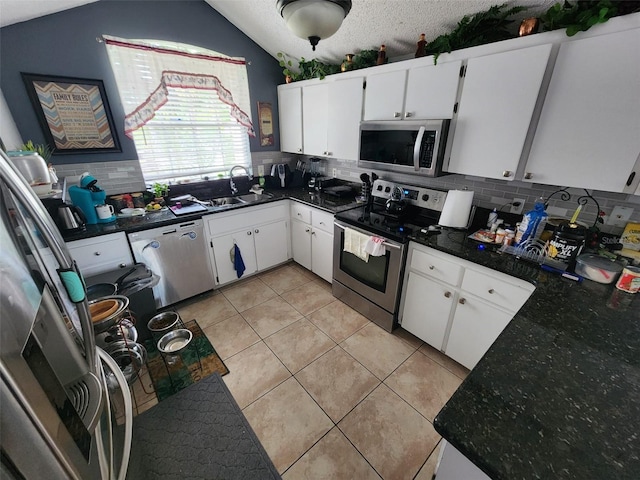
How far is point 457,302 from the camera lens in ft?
6.06

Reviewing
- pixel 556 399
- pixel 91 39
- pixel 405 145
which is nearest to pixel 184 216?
pixel 91 39

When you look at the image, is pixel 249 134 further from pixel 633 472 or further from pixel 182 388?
pixel 633 472

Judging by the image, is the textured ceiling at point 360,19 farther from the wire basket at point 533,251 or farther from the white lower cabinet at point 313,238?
the white lower cabinet at point 313,238

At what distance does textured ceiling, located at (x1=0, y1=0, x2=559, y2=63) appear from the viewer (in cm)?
170

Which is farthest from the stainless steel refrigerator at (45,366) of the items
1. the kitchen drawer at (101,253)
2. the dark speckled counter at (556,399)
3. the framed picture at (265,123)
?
the framed picture at (265,123)

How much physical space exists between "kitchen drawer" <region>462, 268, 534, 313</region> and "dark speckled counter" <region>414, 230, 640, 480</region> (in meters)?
0.27

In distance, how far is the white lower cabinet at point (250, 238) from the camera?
2.72 m

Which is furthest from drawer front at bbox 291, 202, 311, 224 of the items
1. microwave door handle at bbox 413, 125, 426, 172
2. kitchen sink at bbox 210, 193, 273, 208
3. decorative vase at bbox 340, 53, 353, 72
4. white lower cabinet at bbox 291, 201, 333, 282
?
decorative vase at bbox 340, 53, 353, 72

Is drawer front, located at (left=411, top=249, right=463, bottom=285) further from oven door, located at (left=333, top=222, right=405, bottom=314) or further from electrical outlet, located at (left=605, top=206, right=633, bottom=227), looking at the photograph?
electrical outlet, located at (left=605, top=206, right=633, bottom=227)

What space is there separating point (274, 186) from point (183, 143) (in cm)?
111

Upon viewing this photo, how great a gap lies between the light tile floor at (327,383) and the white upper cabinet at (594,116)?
4.99 ft

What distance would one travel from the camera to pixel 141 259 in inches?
90.2

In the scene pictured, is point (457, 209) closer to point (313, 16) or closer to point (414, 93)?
point (414, 93)

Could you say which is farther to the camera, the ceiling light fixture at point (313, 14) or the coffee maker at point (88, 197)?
the coffee maker at point (88, 197)
